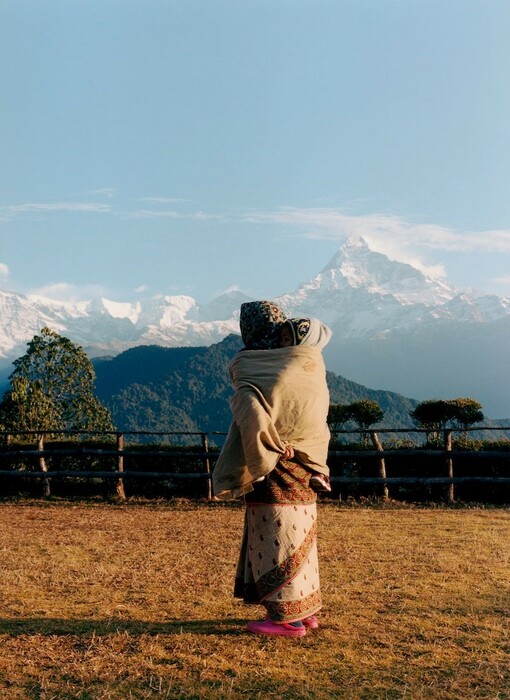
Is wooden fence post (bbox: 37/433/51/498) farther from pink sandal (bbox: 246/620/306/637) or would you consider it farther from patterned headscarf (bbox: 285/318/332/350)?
patterned headscarf (bbox: 285/318/332/350)

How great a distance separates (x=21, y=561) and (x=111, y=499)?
5695 mm

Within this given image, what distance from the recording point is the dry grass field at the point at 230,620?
156 inches

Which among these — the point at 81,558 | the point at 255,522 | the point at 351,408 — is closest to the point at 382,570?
the point at 255,522

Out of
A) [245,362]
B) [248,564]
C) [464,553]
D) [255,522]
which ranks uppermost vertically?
[245,362]

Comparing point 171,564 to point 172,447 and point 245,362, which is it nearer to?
point 245,362

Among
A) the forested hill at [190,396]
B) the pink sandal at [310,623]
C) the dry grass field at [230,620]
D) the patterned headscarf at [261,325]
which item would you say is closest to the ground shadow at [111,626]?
the dry grass field at [230,620]

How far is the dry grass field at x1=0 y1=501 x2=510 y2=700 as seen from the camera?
3973mm

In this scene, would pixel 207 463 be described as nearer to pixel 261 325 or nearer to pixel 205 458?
pixel 205 458

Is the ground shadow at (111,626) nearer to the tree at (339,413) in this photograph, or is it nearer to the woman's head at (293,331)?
the woman's head at (293,331)

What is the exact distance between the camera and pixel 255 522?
4.69m

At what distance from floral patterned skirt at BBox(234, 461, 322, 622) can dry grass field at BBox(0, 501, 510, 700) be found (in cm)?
28

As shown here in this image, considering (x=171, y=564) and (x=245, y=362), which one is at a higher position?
(x=245, y=362)

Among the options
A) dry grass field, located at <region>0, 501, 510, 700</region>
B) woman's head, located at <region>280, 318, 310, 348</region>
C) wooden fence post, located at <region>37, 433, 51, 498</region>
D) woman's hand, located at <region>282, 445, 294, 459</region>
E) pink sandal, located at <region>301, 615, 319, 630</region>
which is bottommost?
dry grass field, located at <region>0, 501, 510, 700</region>

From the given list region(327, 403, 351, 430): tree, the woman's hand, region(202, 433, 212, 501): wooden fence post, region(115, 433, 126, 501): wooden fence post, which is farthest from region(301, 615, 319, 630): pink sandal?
region(327, 403, 351, 430): tree
